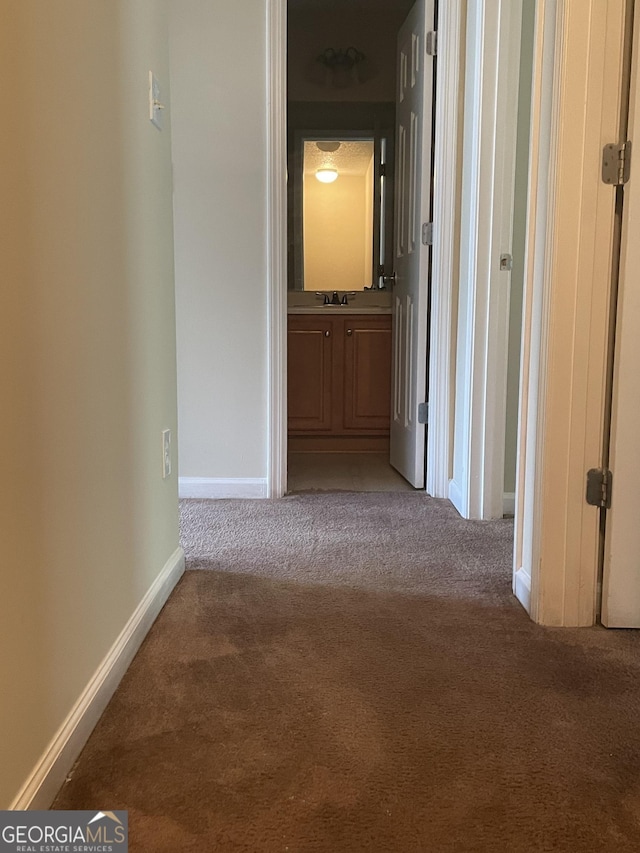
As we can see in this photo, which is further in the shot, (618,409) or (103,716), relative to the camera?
(618,409)

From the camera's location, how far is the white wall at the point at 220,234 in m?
2.80

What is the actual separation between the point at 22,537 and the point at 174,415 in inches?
40.9

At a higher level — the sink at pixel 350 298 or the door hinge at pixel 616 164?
the door hinge at pixel 616 164

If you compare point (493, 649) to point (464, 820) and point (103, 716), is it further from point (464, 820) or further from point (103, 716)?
A: point (103, 716)

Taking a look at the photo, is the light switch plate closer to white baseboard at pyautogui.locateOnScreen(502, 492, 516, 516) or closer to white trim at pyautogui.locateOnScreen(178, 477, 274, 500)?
white trim at pyautogui.locateOnScreen(178, 477, 274, 500)

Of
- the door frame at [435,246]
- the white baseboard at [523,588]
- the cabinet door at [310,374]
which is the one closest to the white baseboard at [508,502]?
the door frame at [435,246]

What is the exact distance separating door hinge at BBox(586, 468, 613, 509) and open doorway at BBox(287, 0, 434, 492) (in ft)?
6.15

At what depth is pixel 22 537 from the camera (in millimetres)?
956

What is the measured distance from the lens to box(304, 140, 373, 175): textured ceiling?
4.73 metres

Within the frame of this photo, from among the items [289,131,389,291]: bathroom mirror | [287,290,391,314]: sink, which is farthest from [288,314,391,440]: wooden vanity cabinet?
[289,131,389,291]: bathroom mirror

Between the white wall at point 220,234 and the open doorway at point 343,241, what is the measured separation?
0.68m

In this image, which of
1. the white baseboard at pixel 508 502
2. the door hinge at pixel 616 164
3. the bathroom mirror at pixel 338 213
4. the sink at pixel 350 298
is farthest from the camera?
the bathroom mirror at pixel 338 213

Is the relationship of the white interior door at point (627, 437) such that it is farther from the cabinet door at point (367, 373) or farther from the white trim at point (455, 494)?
the cabinet door at point (367, 373)

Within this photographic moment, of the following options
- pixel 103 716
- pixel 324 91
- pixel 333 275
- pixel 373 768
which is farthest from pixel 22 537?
pixel 324 91
